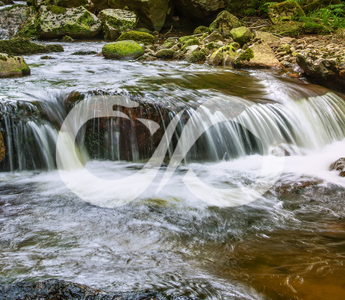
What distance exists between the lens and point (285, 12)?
12.3m

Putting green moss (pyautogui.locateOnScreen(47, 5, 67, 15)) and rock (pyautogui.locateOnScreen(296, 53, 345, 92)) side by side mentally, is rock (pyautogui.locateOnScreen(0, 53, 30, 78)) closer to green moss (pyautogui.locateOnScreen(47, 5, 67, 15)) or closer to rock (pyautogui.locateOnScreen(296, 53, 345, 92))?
rock (pyautogui.locateOnScreen(296, 53, 345, 92))

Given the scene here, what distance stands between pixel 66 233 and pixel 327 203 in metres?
2.77

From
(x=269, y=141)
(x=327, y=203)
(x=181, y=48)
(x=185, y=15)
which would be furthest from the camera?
(x=185, y=15)

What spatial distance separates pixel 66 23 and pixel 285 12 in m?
9.39

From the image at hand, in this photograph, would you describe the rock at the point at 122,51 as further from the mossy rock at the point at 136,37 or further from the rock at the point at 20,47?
the rock at the point at 20,47

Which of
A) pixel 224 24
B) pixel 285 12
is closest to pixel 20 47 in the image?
pixel 224 24

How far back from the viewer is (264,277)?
1.97m

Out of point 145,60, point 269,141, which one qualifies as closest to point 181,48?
point 145,60

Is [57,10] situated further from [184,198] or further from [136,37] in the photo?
[184,198]

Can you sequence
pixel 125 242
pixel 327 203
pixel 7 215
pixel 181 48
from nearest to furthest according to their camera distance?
pixel 125 242 < pixel 7 215 < pixel 327 203 < pixel 181 48


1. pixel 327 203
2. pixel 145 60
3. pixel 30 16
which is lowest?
pixel 327 203

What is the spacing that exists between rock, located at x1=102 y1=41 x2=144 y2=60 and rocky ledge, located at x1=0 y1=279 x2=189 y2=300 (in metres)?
8.22

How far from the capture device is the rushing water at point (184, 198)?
6.67ft

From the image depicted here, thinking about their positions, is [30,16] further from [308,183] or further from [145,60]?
[308,183]
